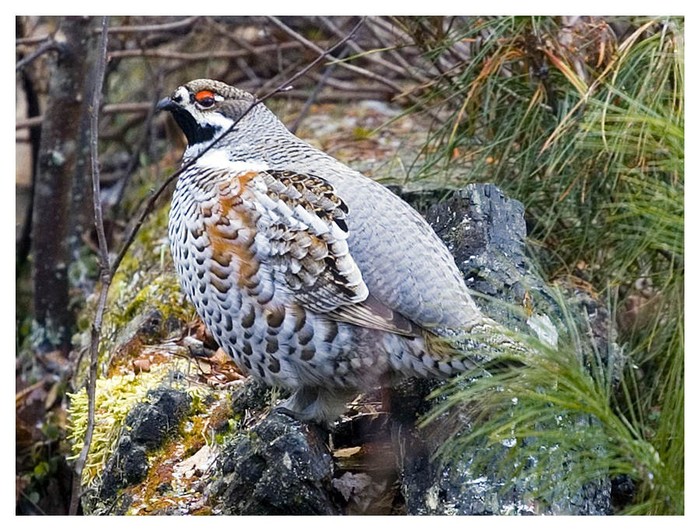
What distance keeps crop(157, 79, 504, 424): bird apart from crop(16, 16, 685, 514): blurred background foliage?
27 cm

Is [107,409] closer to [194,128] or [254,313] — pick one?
[254,313]

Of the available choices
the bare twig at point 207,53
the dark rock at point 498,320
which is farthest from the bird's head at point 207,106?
the bare twig at point 207,53

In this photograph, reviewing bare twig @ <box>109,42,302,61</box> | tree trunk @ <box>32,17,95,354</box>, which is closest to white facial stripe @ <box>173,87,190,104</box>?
tree trunk @ <box>32,17,95,354</box>

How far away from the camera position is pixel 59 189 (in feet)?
19.1

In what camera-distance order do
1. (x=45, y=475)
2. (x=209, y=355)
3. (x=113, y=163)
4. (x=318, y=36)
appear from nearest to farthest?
1. (x=209, y=355)
2. (x=45, y=475)
3. (x=318, y=36)
4. (x=113, y=163)

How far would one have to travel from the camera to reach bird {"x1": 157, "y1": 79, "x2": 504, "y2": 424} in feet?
10.7

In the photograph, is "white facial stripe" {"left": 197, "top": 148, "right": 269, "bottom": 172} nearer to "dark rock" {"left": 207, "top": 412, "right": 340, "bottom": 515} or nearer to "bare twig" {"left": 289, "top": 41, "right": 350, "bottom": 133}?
"dark rock" {"left": 207, "top": 412, "right": 340, "bottom": 515}

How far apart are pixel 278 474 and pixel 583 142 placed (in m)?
2.02

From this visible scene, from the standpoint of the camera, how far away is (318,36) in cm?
634

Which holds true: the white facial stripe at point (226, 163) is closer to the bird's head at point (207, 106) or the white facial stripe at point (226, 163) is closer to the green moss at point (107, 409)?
the bird's head at point (207, 106)

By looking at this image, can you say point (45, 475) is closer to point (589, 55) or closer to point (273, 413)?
point (273, 413)

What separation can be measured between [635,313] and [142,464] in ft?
7.47

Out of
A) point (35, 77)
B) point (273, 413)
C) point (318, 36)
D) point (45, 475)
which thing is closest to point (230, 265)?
point (273, 413)

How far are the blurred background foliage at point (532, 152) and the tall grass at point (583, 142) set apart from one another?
0.01 meters
